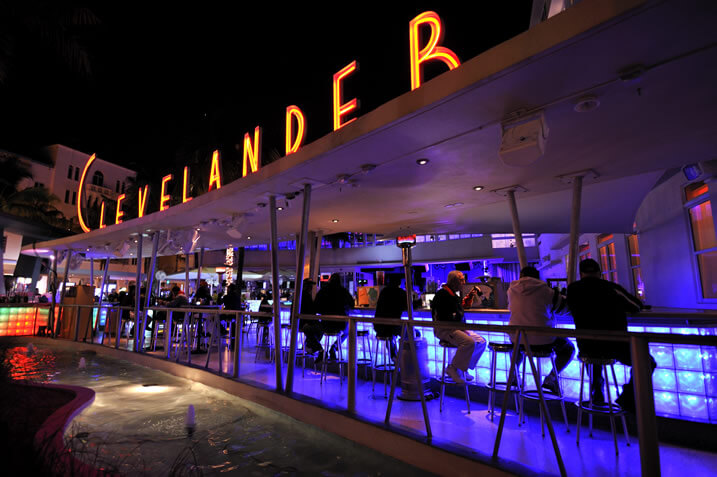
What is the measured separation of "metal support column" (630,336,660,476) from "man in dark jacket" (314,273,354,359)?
4.18 m

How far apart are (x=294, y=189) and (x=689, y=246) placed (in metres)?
7.57

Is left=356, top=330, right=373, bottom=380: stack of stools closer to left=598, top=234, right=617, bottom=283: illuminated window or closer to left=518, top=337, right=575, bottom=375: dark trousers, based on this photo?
left=518, top=337, right=575, bottom=375: dark trousers

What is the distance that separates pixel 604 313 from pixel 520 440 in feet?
4.39

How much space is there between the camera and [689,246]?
7.27 m

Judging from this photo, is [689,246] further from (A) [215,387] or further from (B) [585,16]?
(A) [215,387]

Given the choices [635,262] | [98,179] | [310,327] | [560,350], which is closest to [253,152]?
[310,327]

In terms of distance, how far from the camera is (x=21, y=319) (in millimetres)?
12688

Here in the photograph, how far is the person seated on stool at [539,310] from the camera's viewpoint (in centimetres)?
390

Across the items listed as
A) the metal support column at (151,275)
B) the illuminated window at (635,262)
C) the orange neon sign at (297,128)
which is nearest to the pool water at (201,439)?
the metal support column at (151,275)

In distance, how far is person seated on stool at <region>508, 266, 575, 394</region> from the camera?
390 centimetres

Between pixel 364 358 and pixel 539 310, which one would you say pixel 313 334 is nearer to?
pixel 364 358

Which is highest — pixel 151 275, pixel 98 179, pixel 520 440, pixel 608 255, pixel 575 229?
pixel 98 179

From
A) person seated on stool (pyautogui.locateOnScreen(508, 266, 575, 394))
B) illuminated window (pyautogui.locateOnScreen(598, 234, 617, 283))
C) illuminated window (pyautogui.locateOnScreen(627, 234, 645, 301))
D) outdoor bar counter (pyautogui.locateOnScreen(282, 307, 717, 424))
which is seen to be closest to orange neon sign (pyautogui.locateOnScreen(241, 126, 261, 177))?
person seated on stool (pyautogui.locateOnScreen(508, 266, 575, 394))

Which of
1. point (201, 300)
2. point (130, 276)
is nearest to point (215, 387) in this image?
point (201, 300)
